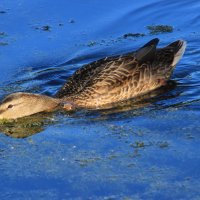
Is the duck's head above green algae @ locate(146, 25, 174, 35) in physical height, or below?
below

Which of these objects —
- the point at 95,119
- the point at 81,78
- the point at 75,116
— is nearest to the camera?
the point at 95,119

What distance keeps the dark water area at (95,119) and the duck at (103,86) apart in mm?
193

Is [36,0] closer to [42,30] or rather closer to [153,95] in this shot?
[42,30]

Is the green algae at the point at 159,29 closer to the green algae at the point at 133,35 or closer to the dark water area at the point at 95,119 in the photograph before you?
the dark water area at the point at 95,119

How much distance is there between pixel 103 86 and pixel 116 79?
0.23m

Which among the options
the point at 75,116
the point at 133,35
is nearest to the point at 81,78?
the point at 75,116

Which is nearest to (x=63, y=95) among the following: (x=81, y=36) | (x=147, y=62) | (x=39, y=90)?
(x=39, y=90)

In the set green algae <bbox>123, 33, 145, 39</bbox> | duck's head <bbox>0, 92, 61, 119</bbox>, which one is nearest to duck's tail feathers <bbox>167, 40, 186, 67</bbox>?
green algae <bbox>123, 33, 145, 39</bbox>

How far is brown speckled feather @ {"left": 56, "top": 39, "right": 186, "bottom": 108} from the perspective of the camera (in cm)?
988

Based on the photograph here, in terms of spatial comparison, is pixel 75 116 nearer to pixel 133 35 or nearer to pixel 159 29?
pixel 133 35

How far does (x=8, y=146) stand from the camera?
8523mm

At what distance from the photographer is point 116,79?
32.8 ft

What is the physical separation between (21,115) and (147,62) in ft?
6.94

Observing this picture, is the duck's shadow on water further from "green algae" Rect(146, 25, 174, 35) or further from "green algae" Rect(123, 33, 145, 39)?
"green algae" Rect(146, 25, 174, 35)
